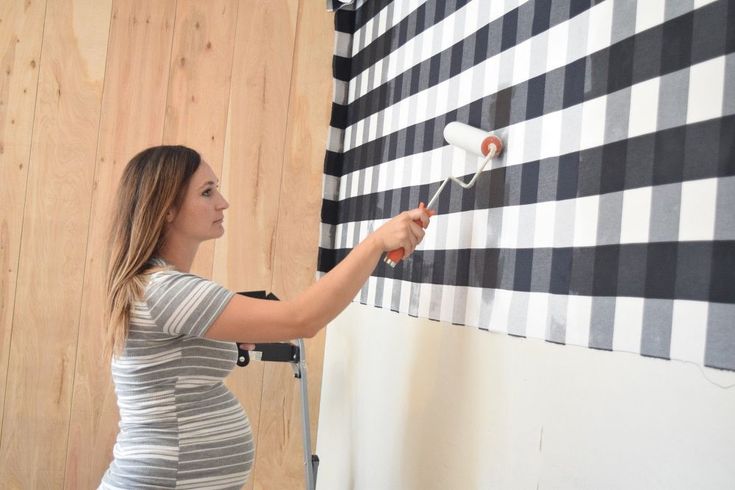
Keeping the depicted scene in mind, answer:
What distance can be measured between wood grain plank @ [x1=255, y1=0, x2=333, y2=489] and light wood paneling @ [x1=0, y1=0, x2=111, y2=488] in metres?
0.61

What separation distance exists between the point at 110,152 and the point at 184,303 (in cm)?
118

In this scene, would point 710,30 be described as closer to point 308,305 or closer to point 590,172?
point 590,172

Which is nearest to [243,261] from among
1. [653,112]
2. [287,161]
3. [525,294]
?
[287,161]

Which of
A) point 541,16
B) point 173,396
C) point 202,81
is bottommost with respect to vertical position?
point 173,396

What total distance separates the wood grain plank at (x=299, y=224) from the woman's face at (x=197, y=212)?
88 centimetres

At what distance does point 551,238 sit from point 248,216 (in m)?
1.43

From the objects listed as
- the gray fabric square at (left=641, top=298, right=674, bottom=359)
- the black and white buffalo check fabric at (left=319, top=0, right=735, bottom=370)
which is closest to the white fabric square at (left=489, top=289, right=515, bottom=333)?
the black and white buffalo check fabric at (left=319, top=0, right=735, bottom=370)

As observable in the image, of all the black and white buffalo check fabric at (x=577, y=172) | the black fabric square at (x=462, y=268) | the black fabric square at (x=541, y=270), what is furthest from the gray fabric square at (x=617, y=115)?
the black fabric square at (x=462, y=268)

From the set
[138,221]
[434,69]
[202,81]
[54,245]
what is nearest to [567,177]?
[434,69]

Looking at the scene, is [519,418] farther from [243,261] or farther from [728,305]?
[243,261]

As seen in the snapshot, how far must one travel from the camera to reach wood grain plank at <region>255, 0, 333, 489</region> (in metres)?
2.41

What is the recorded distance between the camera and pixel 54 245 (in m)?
2.29

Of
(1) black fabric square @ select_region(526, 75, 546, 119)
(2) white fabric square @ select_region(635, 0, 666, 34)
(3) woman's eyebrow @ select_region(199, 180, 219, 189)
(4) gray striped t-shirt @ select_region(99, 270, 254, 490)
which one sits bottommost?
(4) gray striped t-shirt @ select_region(99, 270, 254, 490)

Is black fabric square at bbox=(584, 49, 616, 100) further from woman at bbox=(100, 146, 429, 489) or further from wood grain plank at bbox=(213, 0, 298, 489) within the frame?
wood grain plank at bbox=(213, 0, 298, 489)
